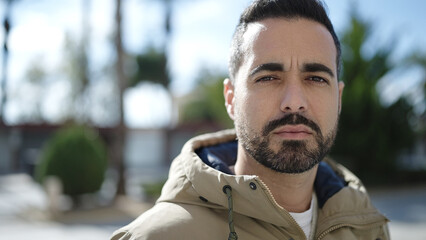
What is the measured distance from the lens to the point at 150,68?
36.7 metres

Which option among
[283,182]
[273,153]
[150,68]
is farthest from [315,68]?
[150,68]

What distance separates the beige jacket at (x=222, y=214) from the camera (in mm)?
1560

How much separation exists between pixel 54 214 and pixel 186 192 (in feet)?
31.3

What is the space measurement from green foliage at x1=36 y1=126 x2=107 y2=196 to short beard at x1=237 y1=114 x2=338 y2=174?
1041 cm

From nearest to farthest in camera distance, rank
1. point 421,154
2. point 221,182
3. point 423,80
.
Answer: point 221,182 → point 423,80 → point 421,154

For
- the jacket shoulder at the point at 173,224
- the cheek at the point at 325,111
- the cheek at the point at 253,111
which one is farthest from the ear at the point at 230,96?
the jacket shoulder at the point at 173,224

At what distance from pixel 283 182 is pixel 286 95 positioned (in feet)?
1.33

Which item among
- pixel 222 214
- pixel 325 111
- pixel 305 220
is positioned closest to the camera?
pixel 222 214

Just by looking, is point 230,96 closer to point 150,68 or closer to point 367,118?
point 367,118

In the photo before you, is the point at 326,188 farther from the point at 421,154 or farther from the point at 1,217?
the point at 421,154

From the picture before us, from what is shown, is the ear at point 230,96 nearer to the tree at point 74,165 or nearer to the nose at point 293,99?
the nose at point 293,99

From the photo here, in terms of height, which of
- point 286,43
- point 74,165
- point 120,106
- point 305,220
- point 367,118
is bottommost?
point 305,220

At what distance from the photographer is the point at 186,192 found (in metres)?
1.71

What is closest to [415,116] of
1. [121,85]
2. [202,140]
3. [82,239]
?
[121,85]
